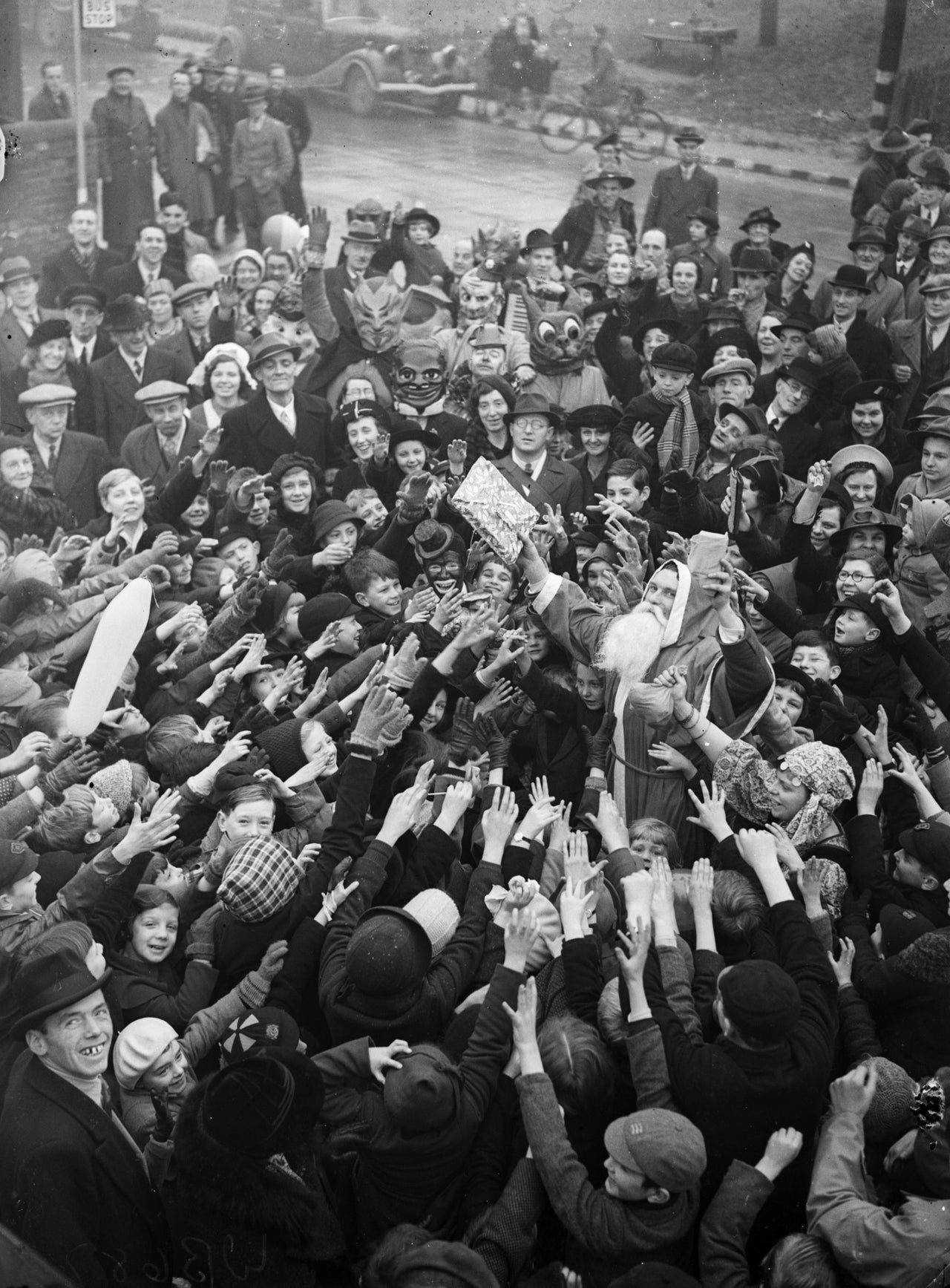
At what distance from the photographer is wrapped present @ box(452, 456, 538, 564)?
5.15m

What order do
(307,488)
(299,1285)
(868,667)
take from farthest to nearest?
1. (307,488)
2. (868,667)
3. (299,1285)

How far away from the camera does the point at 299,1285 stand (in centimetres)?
301

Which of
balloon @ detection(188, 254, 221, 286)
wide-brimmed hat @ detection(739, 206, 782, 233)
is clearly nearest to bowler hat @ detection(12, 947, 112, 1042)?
balloon @ detection(188, 254, 221, 286)

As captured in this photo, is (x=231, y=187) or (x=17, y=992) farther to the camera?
(x=231, y=187)

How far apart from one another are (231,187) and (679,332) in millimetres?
5499

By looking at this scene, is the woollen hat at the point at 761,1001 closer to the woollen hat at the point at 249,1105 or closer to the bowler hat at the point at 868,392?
the woollen hat at the point at 249,1105

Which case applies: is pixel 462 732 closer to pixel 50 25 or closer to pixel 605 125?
pixel 50 25

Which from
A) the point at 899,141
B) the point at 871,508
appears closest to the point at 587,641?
the point at 871,508

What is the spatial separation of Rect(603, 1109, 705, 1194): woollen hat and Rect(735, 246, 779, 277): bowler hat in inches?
271

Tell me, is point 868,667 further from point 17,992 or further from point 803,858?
point 17,992

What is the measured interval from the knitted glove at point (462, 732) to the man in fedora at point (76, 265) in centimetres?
617

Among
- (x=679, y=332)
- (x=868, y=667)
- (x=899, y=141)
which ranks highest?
(x=899, y=141)

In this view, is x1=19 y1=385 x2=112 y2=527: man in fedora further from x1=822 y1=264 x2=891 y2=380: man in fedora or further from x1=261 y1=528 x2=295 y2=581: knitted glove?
x1=822 y1=264 x2=891 y2=380: man in fedora

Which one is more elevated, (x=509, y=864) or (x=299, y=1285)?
(x=509, y=864)
